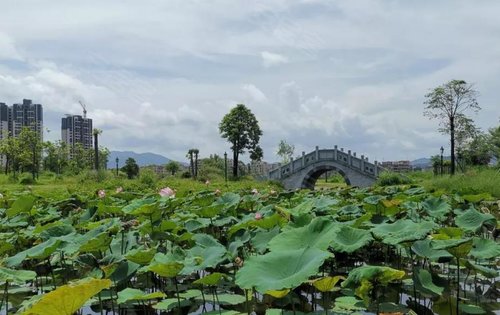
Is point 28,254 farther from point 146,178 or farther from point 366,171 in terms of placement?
point 366,171

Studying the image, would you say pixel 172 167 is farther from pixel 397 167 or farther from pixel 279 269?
pixel 279 269

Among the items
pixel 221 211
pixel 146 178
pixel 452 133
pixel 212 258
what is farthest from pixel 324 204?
pixel 452 133

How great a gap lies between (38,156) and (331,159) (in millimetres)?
27290

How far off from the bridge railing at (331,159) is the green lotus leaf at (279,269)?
104 feet

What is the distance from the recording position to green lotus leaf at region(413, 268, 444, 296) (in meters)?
2.85

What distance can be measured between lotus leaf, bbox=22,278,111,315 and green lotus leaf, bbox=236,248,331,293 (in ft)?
1.87

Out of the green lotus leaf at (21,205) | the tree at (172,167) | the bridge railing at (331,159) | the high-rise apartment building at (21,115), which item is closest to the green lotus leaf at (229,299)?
the green lotus leaf at (21,205)

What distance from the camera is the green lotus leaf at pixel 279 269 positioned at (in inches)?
70.9

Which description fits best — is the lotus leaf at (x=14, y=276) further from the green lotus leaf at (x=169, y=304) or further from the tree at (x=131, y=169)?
the tree at (x=131, y=169)

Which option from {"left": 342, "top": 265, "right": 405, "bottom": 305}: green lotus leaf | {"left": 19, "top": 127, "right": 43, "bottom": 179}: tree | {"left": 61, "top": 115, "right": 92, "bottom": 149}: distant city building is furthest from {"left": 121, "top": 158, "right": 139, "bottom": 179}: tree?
{"left": 61, "top": 115, "right": 92, "bottom": 149}: distant city building

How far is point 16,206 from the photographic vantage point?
17.0 ft

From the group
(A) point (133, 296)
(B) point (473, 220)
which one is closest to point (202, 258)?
(A) point (133, 296)

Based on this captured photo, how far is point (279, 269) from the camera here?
2.05 meters

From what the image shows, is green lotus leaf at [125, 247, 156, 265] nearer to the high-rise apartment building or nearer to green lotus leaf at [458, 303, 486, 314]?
green lotus leaf at [458, 303, 486, 314]
